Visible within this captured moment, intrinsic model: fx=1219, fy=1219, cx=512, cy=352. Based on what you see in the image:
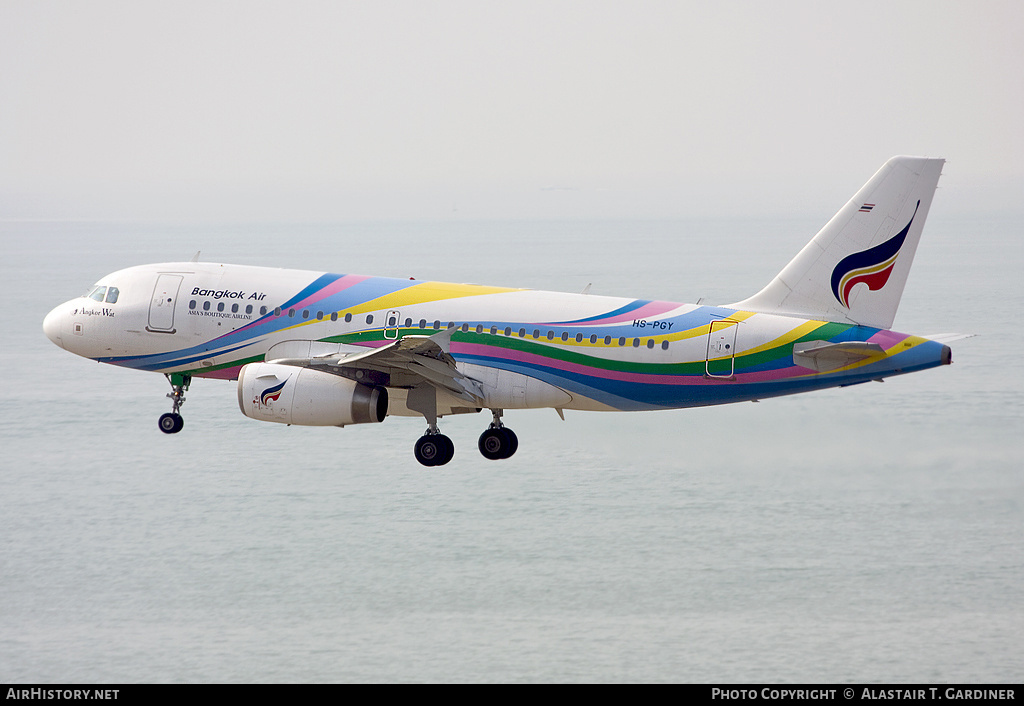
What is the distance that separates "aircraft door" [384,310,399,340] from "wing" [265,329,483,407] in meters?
0.44

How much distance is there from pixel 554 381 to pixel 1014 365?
64.3 m

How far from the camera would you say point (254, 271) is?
39.2 m

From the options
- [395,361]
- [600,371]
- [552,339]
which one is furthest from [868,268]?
[395,361]

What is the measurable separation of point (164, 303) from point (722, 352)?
17.9 metres

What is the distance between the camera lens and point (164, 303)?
39.5m

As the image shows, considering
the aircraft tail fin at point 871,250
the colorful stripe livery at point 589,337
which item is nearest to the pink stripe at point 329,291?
the colorful stripe livery at point 589,337

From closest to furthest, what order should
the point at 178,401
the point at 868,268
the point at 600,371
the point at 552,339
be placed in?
the point at 868,268
the point at 600,371
the point at 552,339
the point at 178,401

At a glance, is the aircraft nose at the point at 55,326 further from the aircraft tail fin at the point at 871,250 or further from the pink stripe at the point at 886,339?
the pink stripe at the point at 886,339

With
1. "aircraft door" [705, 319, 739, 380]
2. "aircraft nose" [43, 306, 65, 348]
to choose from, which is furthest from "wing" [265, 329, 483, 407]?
"aircraft nose" [43, 306, 65, 348]

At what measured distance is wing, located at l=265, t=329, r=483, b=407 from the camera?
34625 mm

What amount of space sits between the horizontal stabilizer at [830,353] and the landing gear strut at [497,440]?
9441 millimetres

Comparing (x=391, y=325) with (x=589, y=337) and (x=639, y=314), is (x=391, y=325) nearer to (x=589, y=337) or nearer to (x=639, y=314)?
(x=589, y=337)

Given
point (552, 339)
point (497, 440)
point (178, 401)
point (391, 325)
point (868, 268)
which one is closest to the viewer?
point (868, 268)

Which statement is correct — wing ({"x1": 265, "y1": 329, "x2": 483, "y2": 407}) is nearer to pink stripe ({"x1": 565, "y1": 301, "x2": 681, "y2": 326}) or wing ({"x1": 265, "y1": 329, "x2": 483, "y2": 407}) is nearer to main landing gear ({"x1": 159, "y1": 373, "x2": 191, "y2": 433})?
main landing gear ({"x1": 159, "y1": 373, "x2": 191, "y2": 433})
